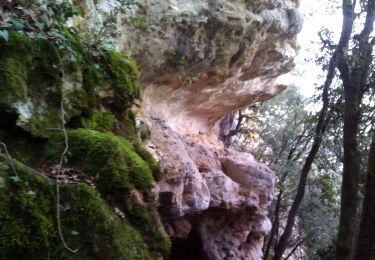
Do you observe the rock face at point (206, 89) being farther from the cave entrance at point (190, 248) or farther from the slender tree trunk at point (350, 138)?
the slender tree trunk at point (350, 138)

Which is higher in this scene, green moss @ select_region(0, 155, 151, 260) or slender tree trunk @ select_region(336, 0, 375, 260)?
slender tree trunk @ select_region(336, 0, 375, 260)

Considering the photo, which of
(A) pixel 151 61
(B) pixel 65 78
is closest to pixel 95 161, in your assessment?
(B) pixel 65 78

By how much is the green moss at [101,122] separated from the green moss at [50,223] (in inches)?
60.6

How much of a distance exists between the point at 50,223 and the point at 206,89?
9.67 metres

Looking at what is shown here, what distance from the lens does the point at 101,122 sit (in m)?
5.24

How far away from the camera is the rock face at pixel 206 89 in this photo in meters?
8.34

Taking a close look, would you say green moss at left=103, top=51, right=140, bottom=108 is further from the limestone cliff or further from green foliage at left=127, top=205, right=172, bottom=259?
green foliage at left=127, top=205, right=172, bottom=259

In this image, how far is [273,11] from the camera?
1133cm

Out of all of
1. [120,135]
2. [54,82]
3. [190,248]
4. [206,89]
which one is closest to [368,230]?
[120,135]

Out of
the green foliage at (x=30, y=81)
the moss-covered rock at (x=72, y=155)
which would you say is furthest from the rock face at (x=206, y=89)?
the green foliage at (x=30, y=81)

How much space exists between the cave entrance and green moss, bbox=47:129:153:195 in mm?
6930

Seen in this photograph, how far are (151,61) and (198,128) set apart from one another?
6.00 meters

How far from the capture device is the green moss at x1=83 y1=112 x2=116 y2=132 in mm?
5012

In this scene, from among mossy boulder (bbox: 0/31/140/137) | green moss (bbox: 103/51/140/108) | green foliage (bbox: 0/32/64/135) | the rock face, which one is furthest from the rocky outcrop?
green foliage (bbox: 0/32/64/135)
